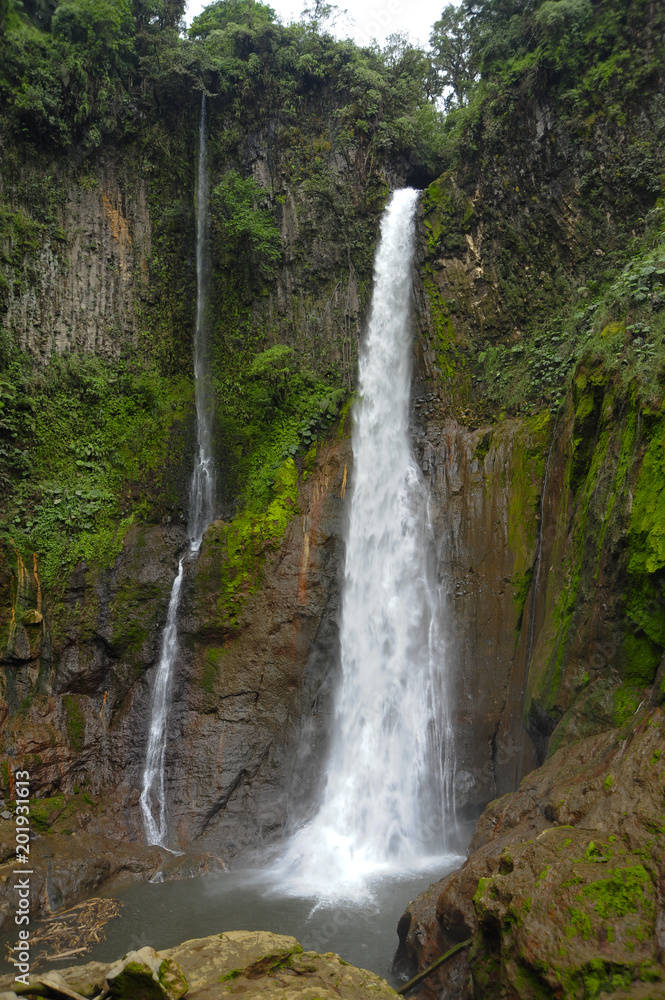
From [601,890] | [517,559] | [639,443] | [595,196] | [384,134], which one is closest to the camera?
[601,890]

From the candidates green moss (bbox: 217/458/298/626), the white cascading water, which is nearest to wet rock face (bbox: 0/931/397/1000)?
the white cascading water

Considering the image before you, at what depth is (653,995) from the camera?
10.6 ft

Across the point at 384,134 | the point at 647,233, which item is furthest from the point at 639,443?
the point at 384,134

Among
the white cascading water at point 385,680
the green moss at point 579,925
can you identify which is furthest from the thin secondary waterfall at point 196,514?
the green moss at point 579,925

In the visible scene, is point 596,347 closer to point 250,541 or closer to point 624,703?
point 624,703

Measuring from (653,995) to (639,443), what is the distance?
493cm

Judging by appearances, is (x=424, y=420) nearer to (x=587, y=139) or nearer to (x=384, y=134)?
(x=587, y=139)

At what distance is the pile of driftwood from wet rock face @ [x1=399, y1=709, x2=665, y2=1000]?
3797 mm

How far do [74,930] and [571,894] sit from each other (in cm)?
644

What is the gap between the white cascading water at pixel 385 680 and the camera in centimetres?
938

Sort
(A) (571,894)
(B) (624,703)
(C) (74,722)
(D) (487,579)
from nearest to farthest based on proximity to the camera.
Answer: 1. (A) (571,894)
2. (B) (624,703)
3. (C) (74,722)
4. (D) (487,579)

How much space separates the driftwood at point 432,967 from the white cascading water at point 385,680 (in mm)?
2626

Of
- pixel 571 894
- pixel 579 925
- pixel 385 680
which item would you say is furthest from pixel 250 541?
pixel 579 925

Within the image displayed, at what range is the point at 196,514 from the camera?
513 inches
